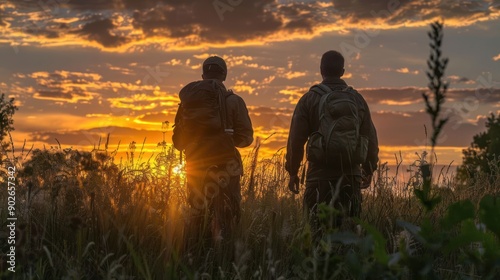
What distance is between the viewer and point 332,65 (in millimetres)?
6414

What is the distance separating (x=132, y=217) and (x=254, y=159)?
272cm

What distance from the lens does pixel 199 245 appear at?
5.42 m

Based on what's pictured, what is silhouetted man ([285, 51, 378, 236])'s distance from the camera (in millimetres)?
6109

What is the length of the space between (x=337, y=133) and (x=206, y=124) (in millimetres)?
1659

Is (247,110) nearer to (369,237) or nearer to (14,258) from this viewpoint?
A: (14,258)

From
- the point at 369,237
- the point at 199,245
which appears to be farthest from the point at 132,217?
the point at 369,237

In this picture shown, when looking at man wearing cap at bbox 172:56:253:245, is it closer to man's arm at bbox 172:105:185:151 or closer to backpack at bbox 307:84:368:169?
man's arm at bbox 172:105:185:151

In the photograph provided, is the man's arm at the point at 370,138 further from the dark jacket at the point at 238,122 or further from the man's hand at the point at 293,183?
the dark jacket at the point at 238,122

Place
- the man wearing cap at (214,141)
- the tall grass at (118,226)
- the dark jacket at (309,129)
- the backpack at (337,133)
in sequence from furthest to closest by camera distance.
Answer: the man wearing cap at (214,141)
the dark jacket at (309,129)
the backpack at (337,133)
the tall grass at (118,226)

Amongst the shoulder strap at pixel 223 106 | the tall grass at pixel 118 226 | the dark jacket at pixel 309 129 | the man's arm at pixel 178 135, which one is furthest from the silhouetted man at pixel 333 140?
the man's arm at pixel 178 135

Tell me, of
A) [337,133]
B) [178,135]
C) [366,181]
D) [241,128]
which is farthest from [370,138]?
[178,135]

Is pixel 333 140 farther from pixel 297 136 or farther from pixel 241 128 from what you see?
pixel 241 128

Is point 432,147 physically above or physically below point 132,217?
above

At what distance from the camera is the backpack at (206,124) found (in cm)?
706
